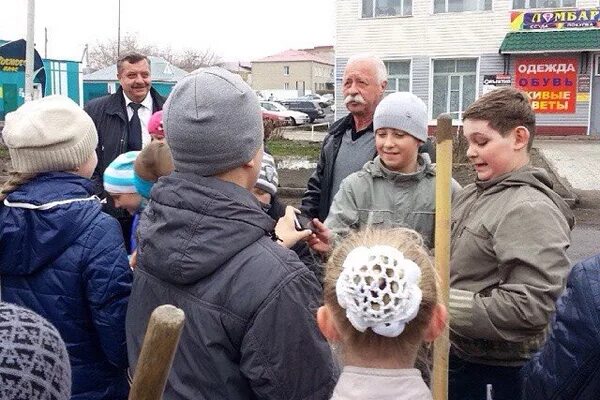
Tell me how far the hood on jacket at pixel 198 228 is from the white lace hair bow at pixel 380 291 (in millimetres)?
327

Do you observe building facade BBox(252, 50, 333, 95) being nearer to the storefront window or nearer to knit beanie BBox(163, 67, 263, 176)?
the storefront window

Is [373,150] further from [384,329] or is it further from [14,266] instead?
[384,329]

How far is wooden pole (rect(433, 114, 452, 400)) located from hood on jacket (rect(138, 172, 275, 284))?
578 millimetres

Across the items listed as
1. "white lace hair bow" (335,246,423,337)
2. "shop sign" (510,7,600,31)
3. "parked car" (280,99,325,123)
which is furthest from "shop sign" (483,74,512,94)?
"white lace hair bow" (335,246,423,337)

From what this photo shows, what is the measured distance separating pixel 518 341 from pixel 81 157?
1717 millimetres

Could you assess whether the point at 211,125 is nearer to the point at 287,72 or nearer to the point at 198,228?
the point at 198,228

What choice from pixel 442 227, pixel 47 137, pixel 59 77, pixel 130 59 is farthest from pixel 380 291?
pixel 59 77

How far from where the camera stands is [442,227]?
214cm

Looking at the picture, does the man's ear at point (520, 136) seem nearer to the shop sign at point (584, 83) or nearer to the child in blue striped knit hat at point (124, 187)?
the child in blue striped knit hat at point (124, 187)

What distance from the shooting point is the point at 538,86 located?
25016 mm

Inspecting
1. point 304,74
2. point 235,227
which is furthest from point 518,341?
point 304,74

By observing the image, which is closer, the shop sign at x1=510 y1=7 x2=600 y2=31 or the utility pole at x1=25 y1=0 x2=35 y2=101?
the utility pole at x1=25 y1=0 x2=35 y2=101

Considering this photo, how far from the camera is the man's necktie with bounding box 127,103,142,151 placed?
15.6 feet

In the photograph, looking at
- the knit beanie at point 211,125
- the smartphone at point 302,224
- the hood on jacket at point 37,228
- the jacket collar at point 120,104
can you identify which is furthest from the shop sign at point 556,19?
the knit beanie at point 211,125
